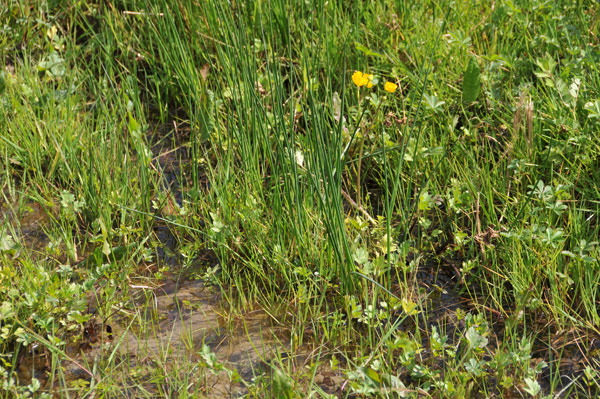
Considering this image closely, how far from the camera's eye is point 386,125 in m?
2.72

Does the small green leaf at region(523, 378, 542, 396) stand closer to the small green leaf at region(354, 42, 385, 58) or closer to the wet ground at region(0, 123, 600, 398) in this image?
the wet ground at region(0, 123, 600, 398)

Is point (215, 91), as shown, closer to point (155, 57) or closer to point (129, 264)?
point (155, 57)

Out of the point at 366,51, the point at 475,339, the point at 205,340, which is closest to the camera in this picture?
the point at 475,339

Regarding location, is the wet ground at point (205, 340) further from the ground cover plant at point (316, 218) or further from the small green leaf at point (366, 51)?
the small green leaf at point (366, 51)

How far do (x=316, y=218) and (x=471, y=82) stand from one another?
760mm

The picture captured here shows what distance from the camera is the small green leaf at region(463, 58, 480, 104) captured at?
90.6 inches

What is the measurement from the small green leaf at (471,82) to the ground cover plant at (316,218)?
0.01 m

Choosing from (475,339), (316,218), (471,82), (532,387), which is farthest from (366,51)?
(532,387)

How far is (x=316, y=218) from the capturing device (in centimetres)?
221

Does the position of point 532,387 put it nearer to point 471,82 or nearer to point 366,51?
point 471,82

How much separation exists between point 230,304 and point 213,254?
28 cm

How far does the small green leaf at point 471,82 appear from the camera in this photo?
2301 mm

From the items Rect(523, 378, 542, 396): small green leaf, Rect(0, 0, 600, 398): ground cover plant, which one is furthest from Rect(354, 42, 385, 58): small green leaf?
Rect(523, 378, 542, 396): small green leaf

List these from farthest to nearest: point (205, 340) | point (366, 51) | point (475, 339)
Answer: point (366, 51), point (205, 340), point (475, 339)
